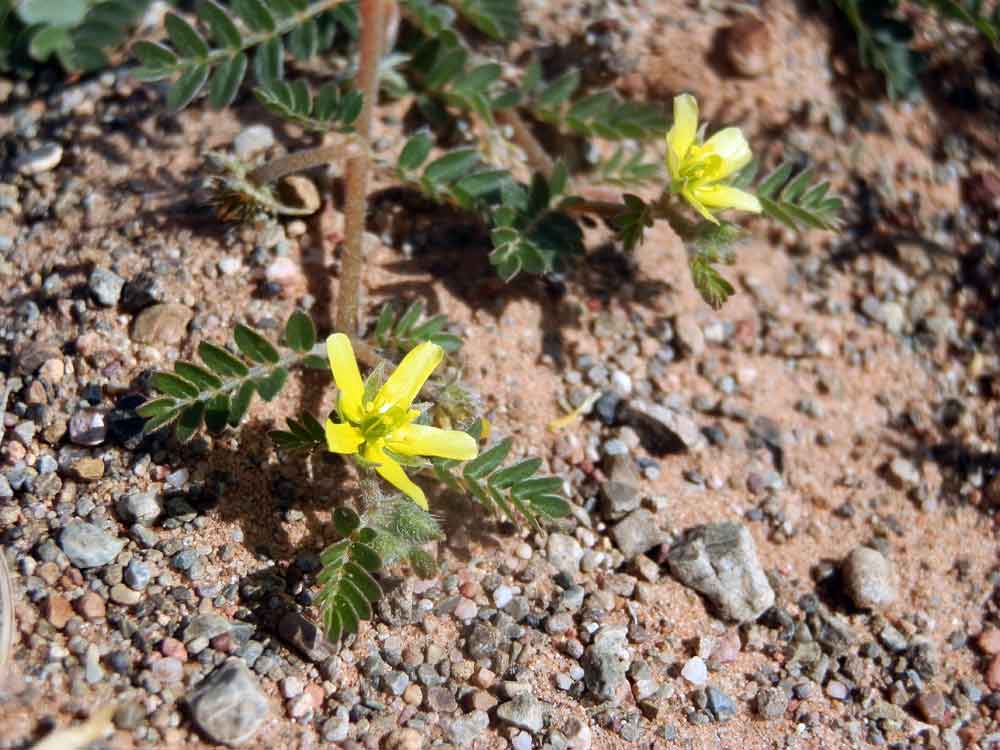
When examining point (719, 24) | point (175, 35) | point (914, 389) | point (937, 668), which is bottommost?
point (937, 668)

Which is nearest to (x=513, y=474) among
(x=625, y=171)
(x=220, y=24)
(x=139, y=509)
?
(x=139, y=509)

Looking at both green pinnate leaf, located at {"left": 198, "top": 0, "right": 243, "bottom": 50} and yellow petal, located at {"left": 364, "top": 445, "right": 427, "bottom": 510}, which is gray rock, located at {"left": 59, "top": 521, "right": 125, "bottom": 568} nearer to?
yellow petal, located at {"left": 364, "top": 445, "right": 427, "bottom": 510}

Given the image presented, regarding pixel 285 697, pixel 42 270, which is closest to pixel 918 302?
pixel 285 697

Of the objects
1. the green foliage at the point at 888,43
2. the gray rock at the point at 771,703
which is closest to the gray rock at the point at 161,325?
the gray rock at the point at 771,703

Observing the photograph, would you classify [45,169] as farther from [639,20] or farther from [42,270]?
[639,20]

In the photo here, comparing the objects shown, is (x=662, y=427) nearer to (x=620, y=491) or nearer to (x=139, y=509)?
(x=620, y=491)
